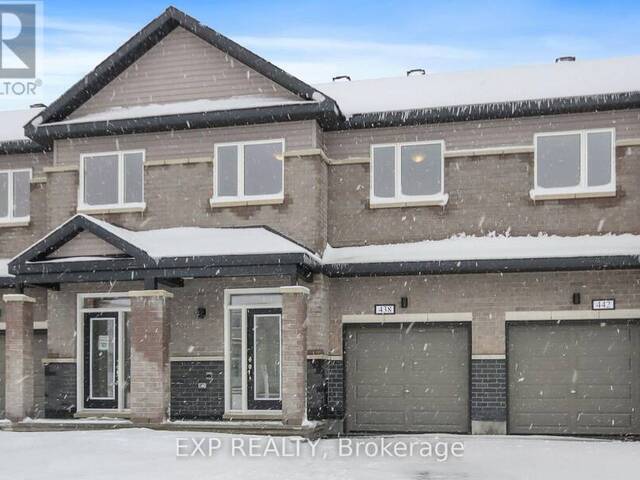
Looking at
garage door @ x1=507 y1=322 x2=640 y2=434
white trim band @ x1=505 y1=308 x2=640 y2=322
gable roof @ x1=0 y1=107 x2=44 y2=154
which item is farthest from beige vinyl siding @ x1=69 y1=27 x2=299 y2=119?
garage door @ x1=507 y1=322 x2=640 y2=434

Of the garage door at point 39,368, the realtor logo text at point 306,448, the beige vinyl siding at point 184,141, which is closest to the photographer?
the realtor logo text at point 306,448

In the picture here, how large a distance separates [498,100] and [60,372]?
33.8ft

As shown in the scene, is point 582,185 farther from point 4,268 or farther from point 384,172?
point 4,268

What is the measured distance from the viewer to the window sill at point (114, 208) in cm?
1809

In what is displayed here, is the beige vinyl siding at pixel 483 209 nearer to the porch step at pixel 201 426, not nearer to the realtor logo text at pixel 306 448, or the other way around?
the porch step at pixel 201 426

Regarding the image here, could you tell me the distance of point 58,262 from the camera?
16734 mm

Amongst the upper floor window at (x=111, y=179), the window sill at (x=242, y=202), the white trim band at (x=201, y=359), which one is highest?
the upper floor window at (x=111, y=179)

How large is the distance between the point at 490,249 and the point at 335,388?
13.3 feet

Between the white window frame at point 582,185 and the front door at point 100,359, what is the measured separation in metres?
8.84

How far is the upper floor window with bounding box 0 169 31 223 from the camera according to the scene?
1964cm

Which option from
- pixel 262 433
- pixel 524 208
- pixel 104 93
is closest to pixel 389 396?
pixel 262 433

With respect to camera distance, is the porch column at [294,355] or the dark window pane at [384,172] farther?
the dark window pane at [384,172]

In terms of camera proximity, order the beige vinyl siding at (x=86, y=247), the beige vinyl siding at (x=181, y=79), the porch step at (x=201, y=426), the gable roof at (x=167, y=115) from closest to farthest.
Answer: the porch step at (x=201, y=426), the beige vinyl siding at (x=86, y=247), the gable roof at (x=167, y=115), the beige vinyl siding at (x=181, y=79)

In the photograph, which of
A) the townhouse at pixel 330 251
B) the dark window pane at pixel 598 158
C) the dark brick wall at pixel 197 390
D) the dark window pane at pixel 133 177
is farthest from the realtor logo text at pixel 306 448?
the dark window pane at pixel 133 177
